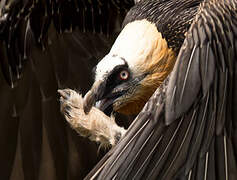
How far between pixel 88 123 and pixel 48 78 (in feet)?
2.61

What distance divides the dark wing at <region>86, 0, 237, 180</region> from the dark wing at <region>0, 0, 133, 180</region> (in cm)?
107

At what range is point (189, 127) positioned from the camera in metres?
1.71

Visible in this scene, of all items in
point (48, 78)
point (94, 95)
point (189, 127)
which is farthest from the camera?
point (48, 78)

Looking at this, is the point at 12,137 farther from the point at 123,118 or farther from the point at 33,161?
the point at 123,118

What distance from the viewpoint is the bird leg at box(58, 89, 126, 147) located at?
2287 millimetres

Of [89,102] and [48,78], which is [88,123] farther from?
[48,78]

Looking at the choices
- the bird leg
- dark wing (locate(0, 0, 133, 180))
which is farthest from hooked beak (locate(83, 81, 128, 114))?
dark wing (locate(0, 0, 133, 180))

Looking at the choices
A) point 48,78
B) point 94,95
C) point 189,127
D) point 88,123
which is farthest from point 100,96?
point 48,78

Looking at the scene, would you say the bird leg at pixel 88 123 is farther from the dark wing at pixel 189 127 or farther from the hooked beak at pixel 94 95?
the dark wing at pixel 189 127

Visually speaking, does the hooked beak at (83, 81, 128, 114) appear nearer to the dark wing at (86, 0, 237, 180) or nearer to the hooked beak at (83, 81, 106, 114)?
the hooked beak at (83, 81, 106, 114)

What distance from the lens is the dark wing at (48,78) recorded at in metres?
2.77

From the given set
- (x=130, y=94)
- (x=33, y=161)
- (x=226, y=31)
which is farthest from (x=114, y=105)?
(x=33, y=161)

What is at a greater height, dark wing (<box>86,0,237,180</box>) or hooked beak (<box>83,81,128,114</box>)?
hooked beak (<box>83,81,128,114</box>)

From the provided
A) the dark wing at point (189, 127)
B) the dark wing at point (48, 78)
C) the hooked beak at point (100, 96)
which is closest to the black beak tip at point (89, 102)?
the hooked beak at point (100, 96)
